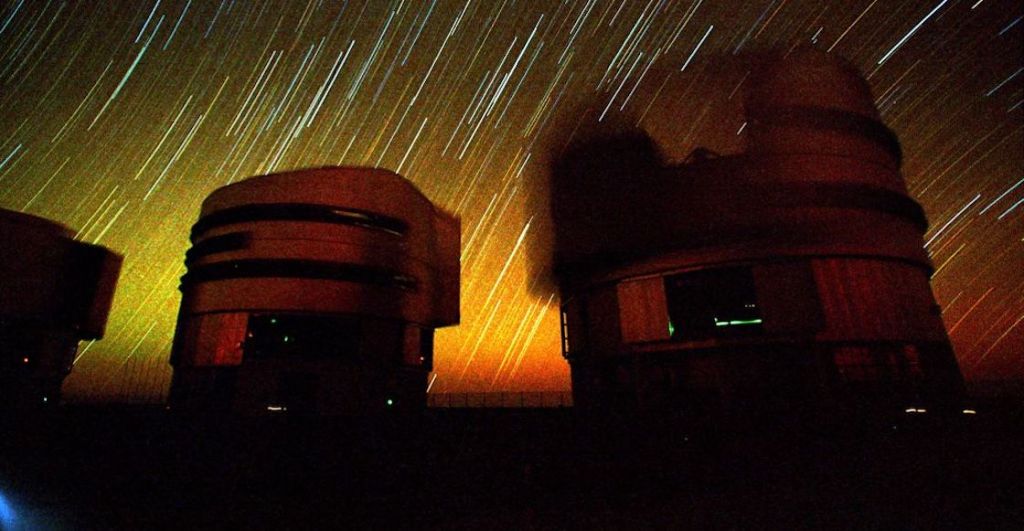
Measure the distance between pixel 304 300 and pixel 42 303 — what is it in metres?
23.7

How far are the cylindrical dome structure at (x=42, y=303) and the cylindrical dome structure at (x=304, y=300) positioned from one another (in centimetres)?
1146

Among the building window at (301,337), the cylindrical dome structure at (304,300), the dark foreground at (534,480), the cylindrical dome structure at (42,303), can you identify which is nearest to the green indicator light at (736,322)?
the dark foreground at (534,480)

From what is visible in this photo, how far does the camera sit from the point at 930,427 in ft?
52.8

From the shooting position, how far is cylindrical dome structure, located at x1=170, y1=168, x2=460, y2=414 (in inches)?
1212

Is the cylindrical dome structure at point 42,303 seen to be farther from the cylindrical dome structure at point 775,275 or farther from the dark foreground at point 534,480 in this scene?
the cylindrical dome structure at point 775,275

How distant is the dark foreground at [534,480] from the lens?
7797 millimetres

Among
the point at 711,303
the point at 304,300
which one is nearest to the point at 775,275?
the point at 711,303

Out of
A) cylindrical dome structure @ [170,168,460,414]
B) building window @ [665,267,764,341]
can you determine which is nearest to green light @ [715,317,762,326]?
building window @ [665,267,764,341]

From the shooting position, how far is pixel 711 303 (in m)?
25.1

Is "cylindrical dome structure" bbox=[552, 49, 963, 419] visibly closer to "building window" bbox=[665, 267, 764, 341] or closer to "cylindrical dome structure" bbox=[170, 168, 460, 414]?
"building window" bbox=[665, 267, 764, 341]

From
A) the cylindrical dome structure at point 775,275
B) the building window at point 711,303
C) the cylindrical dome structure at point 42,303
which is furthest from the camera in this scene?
the cylindrical dome structure at point 42,303

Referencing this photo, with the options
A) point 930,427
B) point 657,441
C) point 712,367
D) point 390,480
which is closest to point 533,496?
point 390,480

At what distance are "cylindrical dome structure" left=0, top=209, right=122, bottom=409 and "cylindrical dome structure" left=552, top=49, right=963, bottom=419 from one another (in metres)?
42.5

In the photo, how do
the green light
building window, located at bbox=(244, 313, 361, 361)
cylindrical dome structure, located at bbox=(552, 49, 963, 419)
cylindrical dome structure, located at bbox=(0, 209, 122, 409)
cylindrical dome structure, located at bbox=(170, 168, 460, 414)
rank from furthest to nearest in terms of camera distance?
1. cylindrical dome structure, located at bbox=(0, 209, 122, 409)
2. building window, located at bbox=(244, 313, 361, 361)
3. cylindrical dome structure, located at bbox=(170, 168, 460, 414)
4. the green light
5. cylindrical dome structure, located at bbox=(552, 49, 963, 419)
